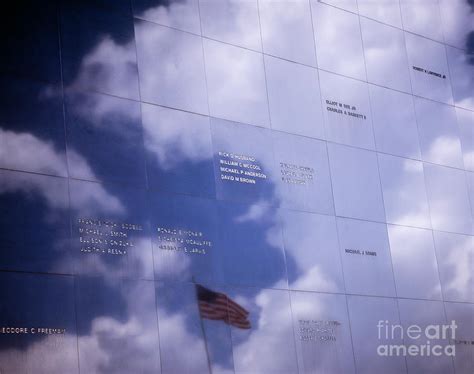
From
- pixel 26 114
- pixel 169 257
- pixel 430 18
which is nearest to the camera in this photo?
pixel 26 114

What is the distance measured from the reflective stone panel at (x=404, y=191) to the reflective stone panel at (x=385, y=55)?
1.70m

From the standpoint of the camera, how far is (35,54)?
11.1 m

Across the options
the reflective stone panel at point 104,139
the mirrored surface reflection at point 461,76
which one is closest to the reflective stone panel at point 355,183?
the mirrored surface reflection at point 461,76

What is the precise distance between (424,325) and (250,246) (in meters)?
4.23

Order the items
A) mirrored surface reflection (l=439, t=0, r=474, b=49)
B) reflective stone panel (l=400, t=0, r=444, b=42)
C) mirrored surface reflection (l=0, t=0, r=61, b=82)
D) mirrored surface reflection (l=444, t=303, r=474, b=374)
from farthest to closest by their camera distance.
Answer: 1. mirrored surface reflection (l=439, t=0, r=474, b=49)
2. reflective stone panel (l=400, t=0, r=444, b=42)
3. mirrored surface reflection (l=444, t=303, r=474, b=374)
4. mirrored surface reflection (l=0, t=0, r=61, b=82)

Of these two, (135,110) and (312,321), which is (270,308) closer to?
(312,321)

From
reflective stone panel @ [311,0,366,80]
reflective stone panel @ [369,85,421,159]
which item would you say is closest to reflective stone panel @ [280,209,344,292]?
reflective stone panel @ [369,85,421,159]

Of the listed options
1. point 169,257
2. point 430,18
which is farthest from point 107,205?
point 430,18

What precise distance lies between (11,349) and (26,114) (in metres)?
3.30

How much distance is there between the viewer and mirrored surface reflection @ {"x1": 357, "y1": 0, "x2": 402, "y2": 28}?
1592 cm

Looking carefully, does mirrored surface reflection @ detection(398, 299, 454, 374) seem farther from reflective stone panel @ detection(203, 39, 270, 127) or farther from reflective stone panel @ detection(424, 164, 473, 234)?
reflective stone panel @ detection(203, 39, 270, 127)

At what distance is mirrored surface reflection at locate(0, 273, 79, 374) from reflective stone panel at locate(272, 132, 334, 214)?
4572 mm

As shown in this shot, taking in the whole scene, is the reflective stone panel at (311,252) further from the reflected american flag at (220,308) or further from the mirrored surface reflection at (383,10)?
the mirrored surface reflection at (383,10)

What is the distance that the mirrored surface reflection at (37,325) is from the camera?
32.1ft
